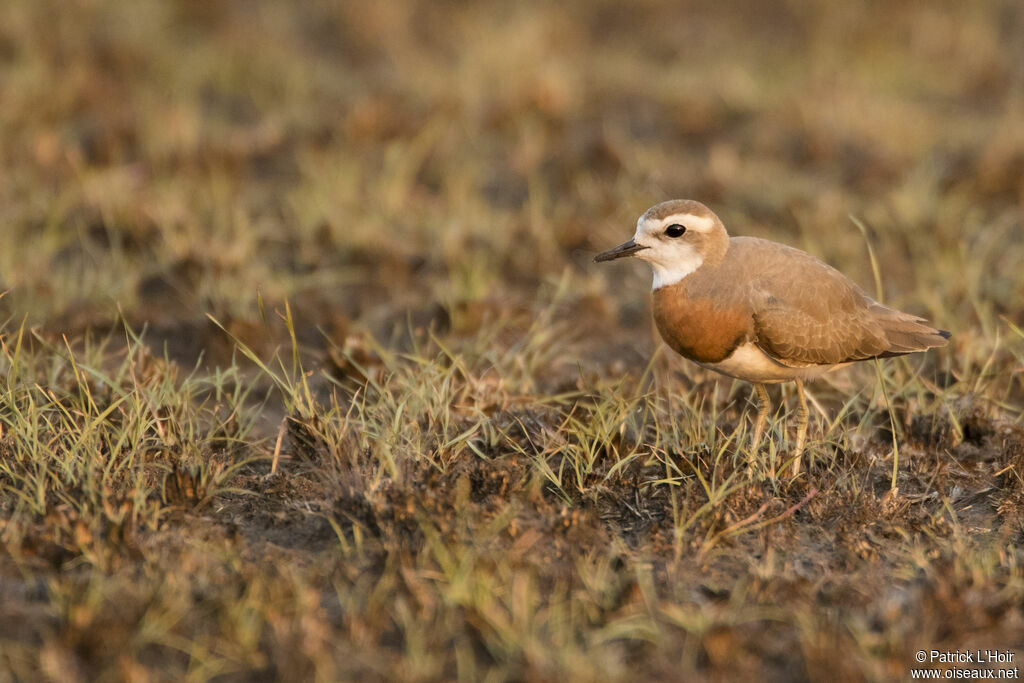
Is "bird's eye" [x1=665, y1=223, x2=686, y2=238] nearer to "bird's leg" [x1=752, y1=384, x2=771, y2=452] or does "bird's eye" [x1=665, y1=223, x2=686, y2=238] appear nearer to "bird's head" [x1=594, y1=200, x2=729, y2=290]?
"bird's head" [x1=594, y1=200, x2=729, y2=290]

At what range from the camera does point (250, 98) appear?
8.78m

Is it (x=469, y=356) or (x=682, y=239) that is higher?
(x=682, y=239)

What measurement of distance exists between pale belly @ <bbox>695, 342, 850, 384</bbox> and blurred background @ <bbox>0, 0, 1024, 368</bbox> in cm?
148

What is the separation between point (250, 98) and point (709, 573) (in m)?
6.27

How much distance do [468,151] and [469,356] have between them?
3.12m

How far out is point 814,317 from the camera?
4.39 meters

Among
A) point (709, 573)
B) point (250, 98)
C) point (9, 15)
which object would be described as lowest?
point (709, 573)

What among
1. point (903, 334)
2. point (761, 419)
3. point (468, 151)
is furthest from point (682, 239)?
point (468, 151)

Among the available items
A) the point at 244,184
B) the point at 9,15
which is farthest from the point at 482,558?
the point at 9,15

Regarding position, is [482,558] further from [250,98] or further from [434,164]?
[250,98]

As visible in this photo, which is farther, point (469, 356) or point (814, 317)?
point (469, 356)

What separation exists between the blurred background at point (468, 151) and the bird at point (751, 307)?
1.28 meters

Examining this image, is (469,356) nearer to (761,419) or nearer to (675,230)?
(675,230)

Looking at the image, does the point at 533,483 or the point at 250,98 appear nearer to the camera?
the point at 533,483
